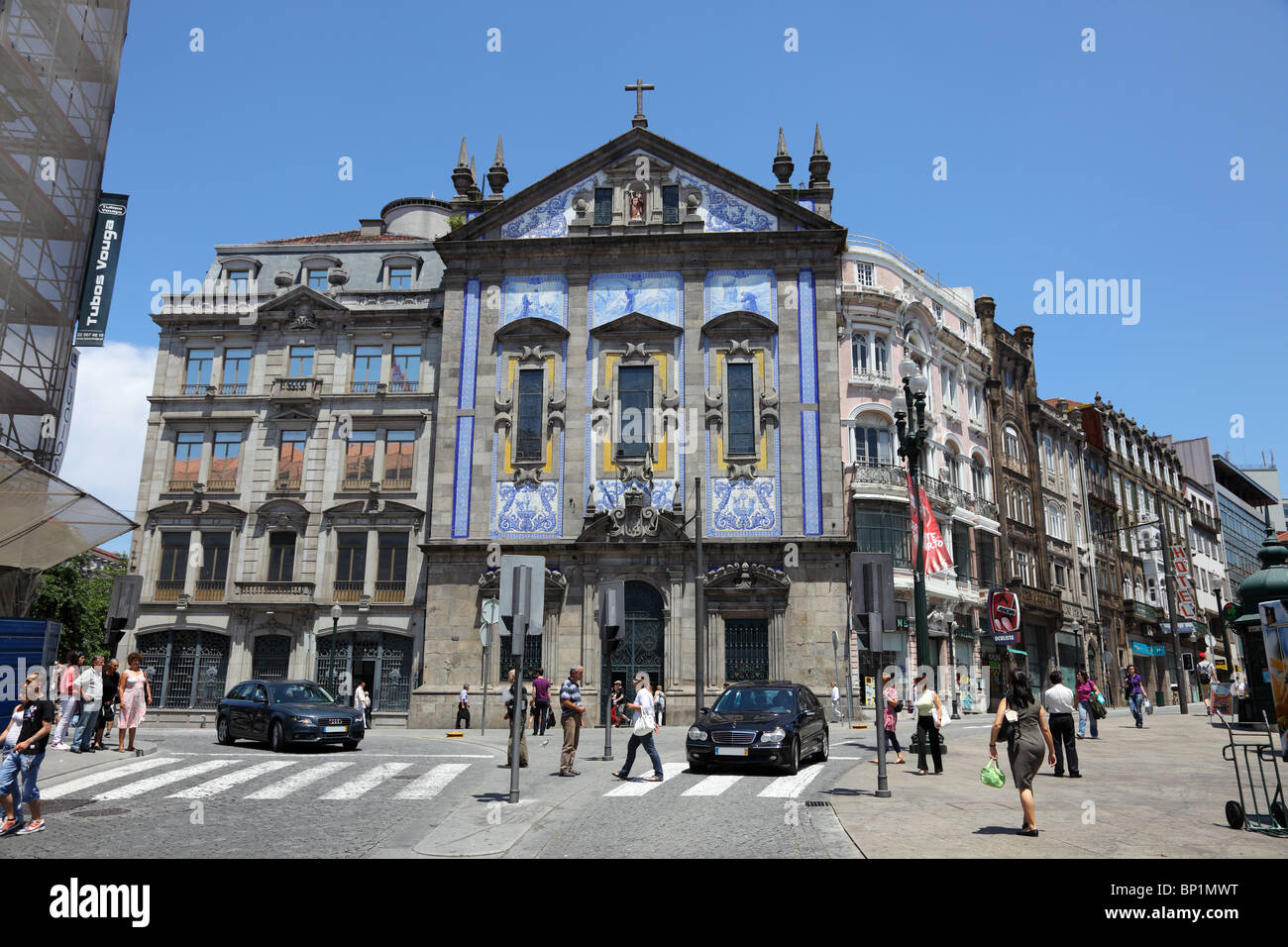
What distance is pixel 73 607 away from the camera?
5056 centimetres

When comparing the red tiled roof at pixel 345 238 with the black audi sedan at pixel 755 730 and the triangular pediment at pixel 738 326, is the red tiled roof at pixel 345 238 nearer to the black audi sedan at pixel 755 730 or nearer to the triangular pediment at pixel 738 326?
the triangular pediment at pixel 738 326

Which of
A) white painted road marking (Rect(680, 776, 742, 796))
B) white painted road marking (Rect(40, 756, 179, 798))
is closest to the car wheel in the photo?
white painted road marking (Rect(680, 776, 742, 796))

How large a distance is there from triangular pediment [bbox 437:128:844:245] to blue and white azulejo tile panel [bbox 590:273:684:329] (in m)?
2.28

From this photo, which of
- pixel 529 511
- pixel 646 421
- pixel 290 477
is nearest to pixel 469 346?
pixel 529 511

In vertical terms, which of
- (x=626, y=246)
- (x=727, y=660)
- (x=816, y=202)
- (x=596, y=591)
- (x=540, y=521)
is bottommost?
(x=727, y=660)

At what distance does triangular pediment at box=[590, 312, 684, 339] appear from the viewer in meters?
33.4

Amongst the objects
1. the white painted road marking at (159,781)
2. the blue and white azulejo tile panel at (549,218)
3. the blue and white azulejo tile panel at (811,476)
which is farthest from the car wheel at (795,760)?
the blue and white azulejo tile panel at (549,218)

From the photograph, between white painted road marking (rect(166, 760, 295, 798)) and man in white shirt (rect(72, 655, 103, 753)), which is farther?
man in white shirt (rect(72, 655, 103, 753))

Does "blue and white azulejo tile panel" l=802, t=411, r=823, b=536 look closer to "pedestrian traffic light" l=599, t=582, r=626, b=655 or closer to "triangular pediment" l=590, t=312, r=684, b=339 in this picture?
"triangular pediment" l=590, t=312, r=684, b=339

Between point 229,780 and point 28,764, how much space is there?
402cm

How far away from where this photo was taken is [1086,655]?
51062 millimetres
